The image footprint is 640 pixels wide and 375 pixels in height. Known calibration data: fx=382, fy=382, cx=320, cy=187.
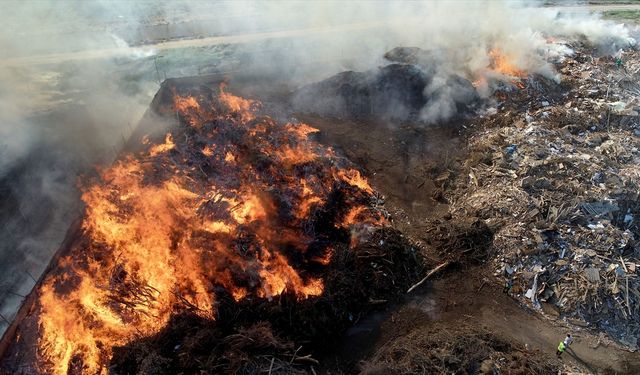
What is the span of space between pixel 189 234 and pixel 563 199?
14149 mm

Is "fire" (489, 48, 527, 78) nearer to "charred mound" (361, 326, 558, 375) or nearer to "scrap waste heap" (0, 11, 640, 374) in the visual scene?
"scrap waste heap" (0, 11, 640, 374)

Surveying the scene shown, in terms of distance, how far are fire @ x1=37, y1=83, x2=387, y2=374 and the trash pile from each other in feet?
16.4

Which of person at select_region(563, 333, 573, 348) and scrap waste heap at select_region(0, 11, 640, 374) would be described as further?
person at select_region(563, 333, 573, 348)

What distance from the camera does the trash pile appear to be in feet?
41.1

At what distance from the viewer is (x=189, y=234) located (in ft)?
42.1

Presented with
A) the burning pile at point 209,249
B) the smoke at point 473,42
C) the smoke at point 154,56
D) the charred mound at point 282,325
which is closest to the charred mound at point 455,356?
the charred mound at point 282,325

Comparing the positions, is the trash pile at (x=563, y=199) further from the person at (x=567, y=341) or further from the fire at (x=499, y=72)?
the fire at (x=499, y=72)

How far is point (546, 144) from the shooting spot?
18219mm

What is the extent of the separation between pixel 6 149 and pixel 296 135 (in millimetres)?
15358

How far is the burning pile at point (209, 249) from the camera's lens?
11.3m

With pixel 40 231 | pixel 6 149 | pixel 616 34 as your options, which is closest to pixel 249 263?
pixel 40 231

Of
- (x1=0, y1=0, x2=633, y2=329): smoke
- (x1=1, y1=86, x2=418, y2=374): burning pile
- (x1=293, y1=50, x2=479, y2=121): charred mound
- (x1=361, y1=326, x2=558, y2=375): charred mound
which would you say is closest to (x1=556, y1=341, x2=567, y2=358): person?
(x1=361, y1=326, x2=558, y2=375): charred mound

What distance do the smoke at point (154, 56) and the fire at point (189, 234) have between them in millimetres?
4141

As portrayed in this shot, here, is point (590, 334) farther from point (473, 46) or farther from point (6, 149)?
point (6, 149)
